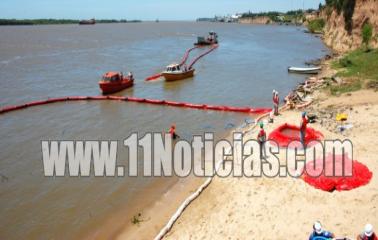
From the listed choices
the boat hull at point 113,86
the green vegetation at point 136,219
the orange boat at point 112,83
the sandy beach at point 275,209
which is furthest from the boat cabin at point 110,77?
the green vegetation at point 136,219

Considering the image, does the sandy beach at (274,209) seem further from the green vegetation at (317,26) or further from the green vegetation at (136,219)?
the green vegetation at (317,26)

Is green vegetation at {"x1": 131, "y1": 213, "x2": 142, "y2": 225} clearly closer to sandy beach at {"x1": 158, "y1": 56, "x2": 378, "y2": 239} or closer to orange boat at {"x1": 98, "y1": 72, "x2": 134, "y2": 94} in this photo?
sandy beach at {"x1": 158, "y1": 56, "x2": 378, "y2": 239}

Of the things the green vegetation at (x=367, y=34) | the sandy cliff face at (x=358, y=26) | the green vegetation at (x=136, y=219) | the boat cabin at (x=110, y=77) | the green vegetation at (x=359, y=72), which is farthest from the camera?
the sandy cliff face at (x=358, y=26)

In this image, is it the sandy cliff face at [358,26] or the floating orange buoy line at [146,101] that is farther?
the sandy cliff face at [358,26]

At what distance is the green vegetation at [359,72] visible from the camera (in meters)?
26.1

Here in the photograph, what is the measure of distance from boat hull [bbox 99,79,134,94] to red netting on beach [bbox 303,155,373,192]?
2358 centimetres

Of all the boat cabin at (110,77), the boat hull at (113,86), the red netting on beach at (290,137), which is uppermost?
the boat cabin at (110,77)

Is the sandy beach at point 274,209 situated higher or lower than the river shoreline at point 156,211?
higher

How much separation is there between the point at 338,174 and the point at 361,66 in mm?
22797

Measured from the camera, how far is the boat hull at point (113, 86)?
33.9 m

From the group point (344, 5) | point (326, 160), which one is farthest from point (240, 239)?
Result: point (344, 5)

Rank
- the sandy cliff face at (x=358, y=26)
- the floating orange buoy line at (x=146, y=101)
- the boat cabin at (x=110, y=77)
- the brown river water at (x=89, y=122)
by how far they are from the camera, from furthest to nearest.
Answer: the sandy cliff face at (x=358, y=26) → the boat cabin at (x=110, y=77) → the floating orange buoy line at (x=146, y=101) → the brown river water at (x=89, y=122)

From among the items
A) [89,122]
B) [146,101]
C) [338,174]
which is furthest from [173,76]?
[338,174]

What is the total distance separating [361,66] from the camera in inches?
1286
